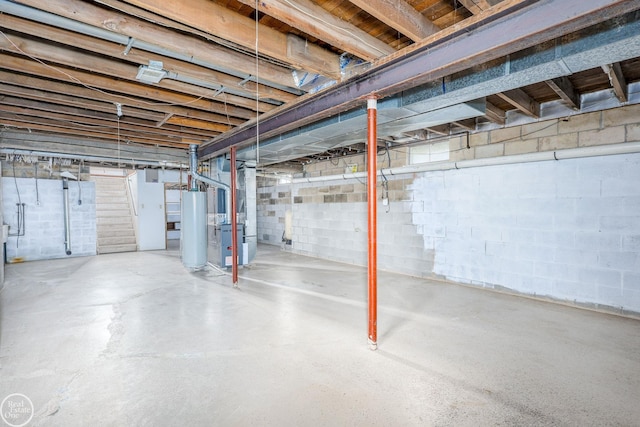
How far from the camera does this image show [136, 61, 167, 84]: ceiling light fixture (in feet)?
7.95

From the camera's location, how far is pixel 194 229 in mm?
5184

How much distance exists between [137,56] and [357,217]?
13.9ft

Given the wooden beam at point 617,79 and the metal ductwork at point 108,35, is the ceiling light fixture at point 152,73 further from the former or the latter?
the wooden beam at point 617,79

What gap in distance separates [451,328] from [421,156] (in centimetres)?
288

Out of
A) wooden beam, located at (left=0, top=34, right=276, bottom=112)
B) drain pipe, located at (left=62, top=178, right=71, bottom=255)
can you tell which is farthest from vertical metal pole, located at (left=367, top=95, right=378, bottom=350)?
drain pipe, located at (left=62, top=178, right=71, bottom=255)

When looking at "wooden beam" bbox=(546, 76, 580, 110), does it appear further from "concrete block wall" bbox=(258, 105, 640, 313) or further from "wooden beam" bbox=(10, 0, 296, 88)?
"wooden beam" bbox=(10, 0, 296, 88)

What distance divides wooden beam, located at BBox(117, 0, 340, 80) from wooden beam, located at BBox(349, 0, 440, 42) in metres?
0.68

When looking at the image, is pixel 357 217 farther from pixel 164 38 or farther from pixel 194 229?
pixel 164 38

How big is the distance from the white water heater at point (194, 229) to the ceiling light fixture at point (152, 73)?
8.98ft

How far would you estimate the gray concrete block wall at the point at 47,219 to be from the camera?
6.07 meters

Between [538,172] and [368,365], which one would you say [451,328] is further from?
[538,172]

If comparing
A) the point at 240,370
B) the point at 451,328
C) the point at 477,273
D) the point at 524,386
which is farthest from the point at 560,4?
the point at 477,273

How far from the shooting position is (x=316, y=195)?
21.9 ft

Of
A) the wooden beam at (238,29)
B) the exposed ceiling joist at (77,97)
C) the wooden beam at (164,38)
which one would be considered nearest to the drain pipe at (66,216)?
the exposed ceiling joist at (77,97)
